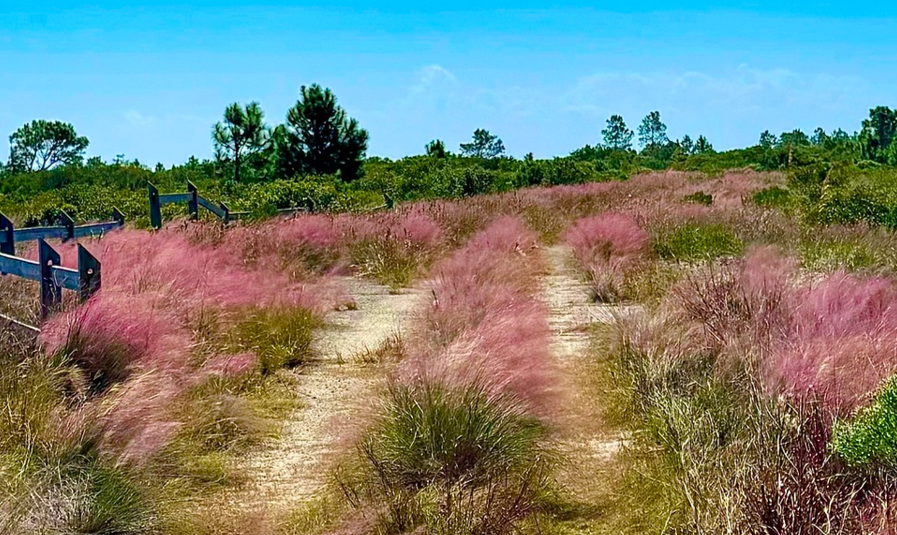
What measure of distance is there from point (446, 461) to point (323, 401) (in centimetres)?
181

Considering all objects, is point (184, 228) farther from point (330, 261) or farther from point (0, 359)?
point (0, 359)

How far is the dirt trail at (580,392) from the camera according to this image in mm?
3893

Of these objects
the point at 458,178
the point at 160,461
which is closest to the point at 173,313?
the point at 160,461

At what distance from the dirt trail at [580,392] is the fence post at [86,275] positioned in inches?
113

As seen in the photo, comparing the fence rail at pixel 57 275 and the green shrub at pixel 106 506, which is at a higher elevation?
the fence rail at pixel 57 275

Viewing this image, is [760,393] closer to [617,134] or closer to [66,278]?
[66,278]

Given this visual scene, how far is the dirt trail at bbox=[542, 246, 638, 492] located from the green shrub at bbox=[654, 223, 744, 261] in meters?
1.45

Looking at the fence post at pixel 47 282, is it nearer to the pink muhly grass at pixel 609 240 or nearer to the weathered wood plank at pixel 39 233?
the weathered wood plank at pixel 39 233

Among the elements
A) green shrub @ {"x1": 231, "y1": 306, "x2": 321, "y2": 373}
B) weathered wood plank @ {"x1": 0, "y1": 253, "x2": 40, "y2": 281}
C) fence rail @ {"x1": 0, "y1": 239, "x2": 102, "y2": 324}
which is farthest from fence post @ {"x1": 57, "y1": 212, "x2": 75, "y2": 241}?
fence rail @ {"x1": 0, "y1": 239, "x2": 102, "y2": 324}

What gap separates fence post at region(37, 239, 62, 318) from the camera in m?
4.93

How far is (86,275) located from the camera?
15.9 feet

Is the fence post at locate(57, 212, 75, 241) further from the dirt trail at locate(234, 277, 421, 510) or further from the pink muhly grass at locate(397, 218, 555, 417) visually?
the pink muhly grass at locate(397, 218, 555, 417)

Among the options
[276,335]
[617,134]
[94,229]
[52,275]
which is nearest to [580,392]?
[276,335]

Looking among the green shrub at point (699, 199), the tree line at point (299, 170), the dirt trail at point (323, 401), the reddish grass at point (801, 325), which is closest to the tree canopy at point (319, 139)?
the tree line at point (299, 170)
